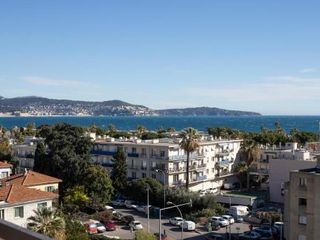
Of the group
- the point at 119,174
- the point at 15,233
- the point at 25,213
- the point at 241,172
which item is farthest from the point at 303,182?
the point at 15,233

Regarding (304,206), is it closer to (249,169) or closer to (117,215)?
(117,215)

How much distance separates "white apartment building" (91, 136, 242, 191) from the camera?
6931cm

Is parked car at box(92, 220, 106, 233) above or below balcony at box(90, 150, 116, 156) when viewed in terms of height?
below

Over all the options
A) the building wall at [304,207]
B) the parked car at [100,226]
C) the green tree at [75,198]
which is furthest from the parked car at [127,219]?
the building wall at [304,207]

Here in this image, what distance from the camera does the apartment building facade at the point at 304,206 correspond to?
125ft

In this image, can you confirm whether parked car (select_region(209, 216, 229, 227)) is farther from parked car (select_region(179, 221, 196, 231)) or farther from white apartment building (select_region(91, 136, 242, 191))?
white apartment building (select_region(91, 136, 242, 191))

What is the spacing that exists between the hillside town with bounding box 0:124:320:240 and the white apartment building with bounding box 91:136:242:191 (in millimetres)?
144

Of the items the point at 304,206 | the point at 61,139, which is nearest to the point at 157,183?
the point at 61,139

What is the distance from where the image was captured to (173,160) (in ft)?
226

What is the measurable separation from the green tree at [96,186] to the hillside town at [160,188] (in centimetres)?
11

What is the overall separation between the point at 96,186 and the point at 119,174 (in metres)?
9.61

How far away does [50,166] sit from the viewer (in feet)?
192

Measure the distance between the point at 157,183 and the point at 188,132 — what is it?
8610mm

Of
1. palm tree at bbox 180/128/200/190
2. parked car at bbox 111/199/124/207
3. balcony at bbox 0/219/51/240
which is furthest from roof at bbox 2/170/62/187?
balcony at bbox 0/219/51/240
